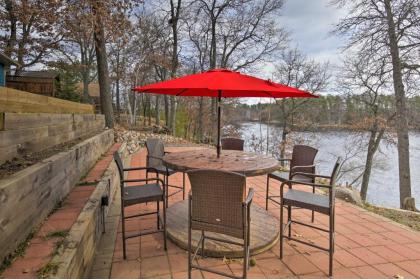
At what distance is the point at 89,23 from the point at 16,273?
6.26 meters

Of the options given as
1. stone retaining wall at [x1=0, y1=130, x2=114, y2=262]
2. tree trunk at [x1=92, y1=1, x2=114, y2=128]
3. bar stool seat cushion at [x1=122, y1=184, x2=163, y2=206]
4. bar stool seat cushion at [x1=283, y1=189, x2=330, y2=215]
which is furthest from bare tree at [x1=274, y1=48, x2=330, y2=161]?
stone retaining wall at [x1=0, y1=130, x2=114, y2=262]

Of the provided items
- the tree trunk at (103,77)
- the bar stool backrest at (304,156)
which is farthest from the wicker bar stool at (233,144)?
the tree trunk at (103,77)

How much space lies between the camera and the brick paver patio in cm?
224

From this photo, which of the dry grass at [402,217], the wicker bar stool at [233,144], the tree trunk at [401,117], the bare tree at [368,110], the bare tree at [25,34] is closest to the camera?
the dry grass at [402,217]

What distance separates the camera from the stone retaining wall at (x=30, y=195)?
159 centimetres

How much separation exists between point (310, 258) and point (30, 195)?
92.1 inches

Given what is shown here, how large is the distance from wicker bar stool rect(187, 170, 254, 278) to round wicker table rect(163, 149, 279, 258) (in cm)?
50

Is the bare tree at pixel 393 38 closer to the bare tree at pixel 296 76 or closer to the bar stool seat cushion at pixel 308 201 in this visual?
the bar stool seat cushion at pixel 308 201

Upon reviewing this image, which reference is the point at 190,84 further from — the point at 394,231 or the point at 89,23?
the point at 89,23

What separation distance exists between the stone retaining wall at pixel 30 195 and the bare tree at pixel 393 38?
26.7 ft

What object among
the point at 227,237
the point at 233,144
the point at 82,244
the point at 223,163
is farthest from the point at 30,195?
the point at 233,144

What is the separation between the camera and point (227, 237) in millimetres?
2721

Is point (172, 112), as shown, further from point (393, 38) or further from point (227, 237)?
point (227, 237)

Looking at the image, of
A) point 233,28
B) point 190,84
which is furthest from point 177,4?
point 190,84
